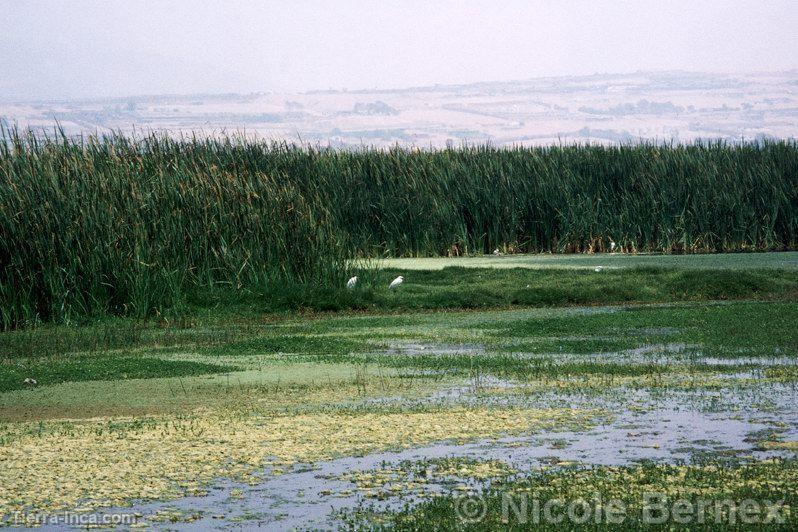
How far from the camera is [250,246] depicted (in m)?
16.9

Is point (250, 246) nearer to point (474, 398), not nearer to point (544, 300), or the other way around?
point (544, 300)

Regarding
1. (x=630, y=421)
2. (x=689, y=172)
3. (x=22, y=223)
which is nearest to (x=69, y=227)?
(x=22, y=223)

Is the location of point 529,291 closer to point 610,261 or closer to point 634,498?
point 610,261

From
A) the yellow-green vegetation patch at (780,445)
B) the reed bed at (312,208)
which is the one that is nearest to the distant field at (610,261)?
the reed bed at (312,208)

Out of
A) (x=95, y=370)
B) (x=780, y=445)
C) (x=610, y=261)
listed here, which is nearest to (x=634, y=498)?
(x=780, y=445)

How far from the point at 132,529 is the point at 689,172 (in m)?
20.6

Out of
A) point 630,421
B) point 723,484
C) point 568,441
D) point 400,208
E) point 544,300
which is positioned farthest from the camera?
point 400,208

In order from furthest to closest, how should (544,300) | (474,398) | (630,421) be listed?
(544,300)
(474,398)
(630,421)

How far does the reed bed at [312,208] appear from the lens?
15.1 m

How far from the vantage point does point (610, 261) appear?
20.5 meters

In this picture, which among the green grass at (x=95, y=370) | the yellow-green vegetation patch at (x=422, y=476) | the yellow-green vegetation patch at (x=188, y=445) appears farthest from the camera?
the green grass at (x=95, y=370)

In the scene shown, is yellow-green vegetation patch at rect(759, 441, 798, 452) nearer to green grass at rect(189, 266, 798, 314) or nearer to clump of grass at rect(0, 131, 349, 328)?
green grass at rect(189, 266, 798, 314)

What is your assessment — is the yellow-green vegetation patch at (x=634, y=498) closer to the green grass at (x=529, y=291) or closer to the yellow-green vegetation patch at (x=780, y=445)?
the yellow-green vegetation patch at (x=780, y=445)

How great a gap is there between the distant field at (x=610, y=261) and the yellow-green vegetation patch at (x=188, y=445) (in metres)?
11.0
